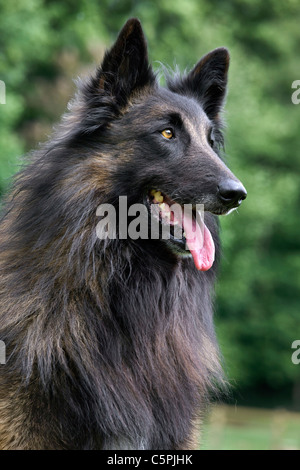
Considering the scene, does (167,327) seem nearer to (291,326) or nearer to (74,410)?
(74,410)

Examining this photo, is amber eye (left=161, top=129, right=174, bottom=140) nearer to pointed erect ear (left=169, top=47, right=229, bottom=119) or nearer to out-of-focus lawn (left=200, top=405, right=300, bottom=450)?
pointed erect ear (left=169, top=47, right=229, bottom=119)

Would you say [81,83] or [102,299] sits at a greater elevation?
[81,83]

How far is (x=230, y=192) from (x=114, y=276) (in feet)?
3.09

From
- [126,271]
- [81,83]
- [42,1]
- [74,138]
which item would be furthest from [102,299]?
[42,1]

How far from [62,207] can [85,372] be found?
3.55 ft

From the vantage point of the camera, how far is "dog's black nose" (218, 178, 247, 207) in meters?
4.75

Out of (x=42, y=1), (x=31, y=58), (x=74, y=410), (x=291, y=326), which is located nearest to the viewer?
(x=74, y=410)

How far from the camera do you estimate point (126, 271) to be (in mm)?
4840

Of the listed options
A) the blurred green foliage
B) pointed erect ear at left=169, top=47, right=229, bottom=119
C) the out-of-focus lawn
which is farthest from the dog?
the blurred green foliage

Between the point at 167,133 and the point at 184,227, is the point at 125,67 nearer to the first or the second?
the point at 167,133

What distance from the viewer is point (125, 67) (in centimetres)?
507

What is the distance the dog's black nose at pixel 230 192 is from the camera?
15.6 feet

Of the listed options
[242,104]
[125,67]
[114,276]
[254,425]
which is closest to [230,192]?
[114,276]

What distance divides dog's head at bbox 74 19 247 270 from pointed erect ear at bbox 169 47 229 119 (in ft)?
1.15
